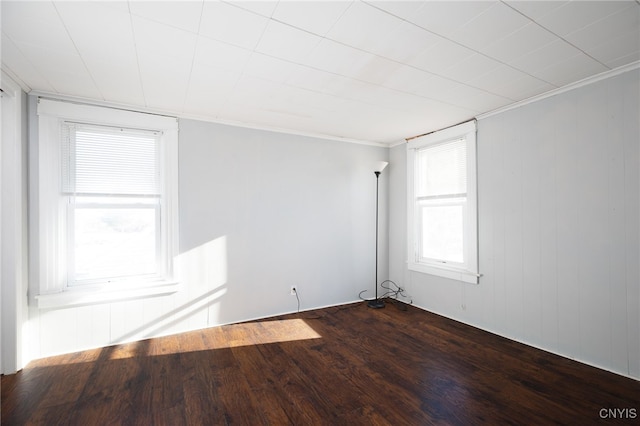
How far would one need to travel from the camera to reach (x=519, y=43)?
1.95 m

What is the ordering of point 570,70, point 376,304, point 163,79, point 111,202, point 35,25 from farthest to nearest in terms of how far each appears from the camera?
point 376,304
point 111,202
point 163,79
point 570,70
point 35,25

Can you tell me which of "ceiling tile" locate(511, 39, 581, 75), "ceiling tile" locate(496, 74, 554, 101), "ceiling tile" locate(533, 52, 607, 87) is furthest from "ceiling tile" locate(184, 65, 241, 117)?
"ceiling tile" locate(533, 52, 607, 87)

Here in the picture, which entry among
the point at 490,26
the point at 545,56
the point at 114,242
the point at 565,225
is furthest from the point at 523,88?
the point at 114,242

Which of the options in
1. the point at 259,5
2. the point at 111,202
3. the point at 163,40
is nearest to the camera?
the point at 259,5

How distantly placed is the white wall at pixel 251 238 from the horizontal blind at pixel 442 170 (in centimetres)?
73

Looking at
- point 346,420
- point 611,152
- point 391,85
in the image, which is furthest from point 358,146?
point 346,420

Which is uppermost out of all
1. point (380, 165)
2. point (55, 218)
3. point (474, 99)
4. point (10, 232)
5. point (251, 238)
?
point (474, 99)

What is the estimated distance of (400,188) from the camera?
4.46m

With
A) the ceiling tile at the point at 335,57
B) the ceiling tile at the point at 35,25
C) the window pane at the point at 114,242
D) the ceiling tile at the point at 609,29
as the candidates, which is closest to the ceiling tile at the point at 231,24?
the ceiling tile at the point at 335,57

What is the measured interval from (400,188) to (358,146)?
0.91m

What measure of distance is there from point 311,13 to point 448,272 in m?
3.23

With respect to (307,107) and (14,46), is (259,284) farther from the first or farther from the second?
(14,46)

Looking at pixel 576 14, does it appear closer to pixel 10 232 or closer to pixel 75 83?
pixel 75 83

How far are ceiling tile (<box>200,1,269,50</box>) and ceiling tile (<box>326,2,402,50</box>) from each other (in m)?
0.45
